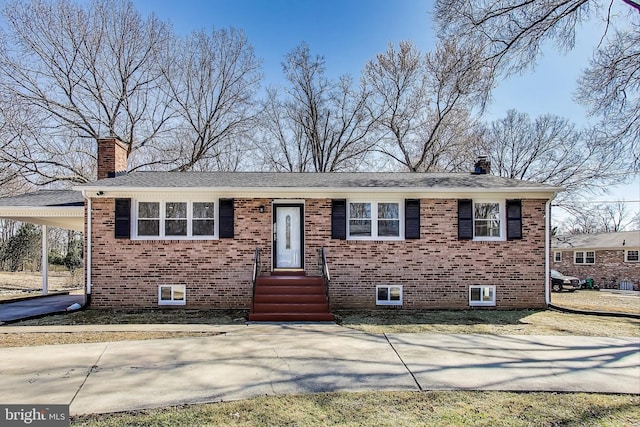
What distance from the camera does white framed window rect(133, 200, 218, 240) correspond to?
36.0ft

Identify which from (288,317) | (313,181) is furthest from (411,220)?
(288,317)

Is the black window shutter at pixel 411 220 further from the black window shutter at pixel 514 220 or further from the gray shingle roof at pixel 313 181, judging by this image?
the black window shutter at pixel 514 220

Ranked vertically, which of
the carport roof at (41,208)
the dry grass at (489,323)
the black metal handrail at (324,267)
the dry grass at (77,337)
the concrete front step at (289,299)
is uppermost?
the carport roof at (41,208)

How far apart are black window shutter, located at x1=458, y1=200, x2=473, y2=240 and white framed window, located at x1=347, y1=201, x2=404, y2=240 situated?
5.40 feet

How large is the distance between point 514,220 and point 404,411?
28.6 feet

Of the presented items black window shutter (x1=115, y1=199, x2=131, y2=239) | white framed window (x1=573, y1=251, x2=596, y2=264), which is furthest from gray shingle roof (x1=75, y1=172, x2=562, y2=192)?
white framed window (x1=573, y1=251, x2=596, y2=264)

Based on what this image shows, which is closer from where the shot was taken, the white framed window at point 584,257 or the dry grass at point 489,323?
the dry grass at point 489,323

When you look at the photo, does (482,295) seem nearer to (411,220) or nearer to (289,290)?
(411,220)

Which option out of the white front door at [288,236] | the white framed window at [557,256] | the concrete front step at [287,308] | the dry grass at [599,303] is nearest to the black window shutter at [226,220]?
the white front door at [288,236]

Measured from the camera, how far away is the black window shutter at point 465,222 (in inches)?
439

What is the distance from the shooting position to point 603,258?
27.3 m

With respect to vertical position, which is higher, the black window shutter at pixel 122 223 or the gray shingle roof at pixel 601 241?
the black window shutter at pixel 122 223

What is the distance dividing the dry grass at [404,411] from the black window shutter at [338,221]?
671 centimetres

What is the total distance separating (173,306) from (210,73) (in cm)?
1751
